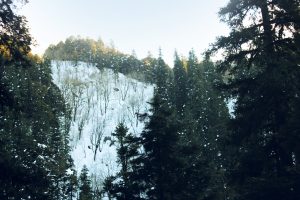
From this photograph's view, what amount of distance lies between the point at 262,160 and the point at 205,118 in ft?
135

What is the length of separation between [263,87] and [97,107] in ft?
365

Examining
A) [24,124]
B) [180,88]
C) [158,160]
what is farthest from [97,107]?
[158,160]

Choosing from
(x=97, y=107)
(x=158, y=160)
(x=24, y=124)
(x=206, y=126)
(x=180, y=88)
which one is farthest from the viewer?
(x=97, y=107)

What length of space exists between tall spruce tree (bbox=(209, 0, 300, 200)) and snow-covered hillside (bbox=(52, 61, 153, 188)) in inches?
2930

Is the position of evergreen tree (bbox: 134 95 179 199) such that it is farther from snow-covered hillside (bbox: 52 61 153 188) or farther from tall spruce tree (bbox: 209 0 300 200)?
snow-covered hillside (bbox: 52 61 153 188)

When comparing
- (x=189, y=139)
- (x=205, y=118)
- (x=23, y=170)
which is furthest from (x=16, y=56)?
(x=205, y=118)

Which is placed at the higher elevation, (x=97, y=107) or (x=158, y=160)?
(x=97, y=107)

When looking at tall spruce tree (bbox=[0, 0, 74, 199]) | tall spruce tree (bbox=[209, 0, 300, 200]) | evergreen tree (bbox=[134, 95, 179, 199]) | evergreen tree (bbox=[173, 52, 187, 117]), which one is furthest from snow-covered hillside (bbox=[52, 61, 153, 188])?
tall spruce tree (bbox=[209, 0, 300, 200])

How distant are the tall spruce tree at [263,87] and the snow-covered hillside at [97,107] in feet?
244

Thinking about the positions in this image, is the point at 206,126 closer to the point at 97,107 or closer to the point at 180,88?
the point at 180,88

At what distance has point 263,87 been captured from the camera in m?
12.8

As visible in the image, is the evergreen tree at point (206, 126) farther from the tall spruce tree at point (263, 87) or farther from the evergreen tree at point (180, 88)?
the tall spruce tree at point (263, 87)

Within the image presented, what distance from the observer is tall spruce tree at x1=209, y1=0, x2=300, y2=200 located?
12.2 meters

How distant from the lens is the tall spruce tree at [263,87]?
12.2 metres
